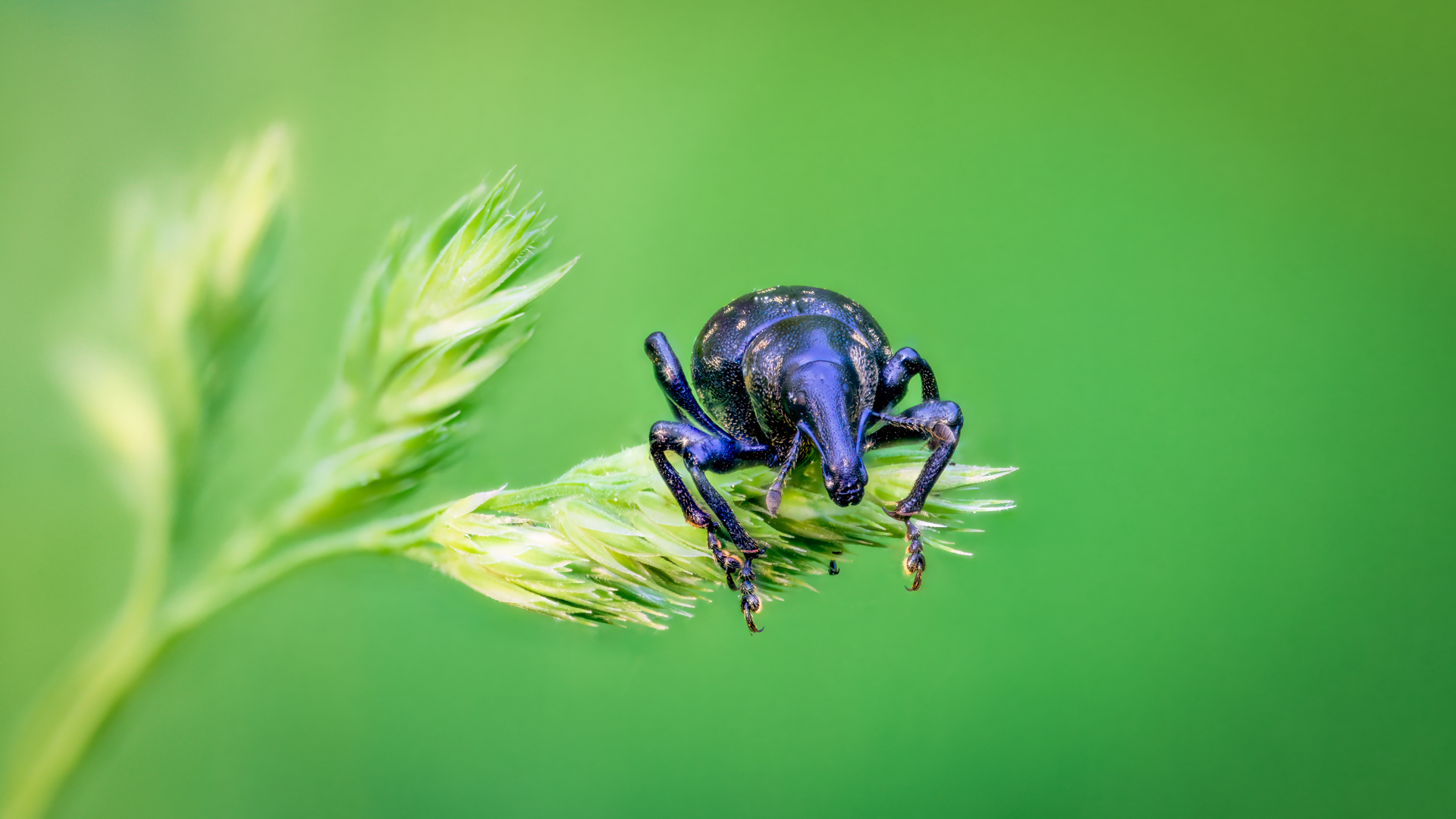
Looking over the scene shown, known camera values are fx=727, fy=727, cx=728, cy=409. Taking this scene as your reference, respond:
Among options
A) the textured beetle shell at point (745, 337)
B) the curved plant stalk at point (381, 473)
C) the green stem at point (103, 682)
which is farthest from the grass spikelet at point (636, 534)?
the green stem at point (103, 682)

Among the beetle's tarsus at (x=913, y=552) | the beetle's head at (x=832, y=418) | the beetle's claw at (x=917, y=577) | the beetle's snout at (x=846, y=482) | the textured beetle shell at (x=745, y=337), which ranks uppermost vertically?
the textured beetle shell at (x=745, y=337)

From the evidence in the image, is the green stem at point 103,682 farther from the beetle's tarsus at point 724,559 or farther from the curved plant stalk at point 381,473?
the beetle's tarsus at point 724,559

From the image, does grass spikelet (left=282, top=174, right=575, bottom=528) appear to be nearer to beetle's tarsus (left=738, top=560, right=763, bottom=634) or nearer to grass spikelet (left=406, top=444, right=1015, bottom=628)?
grass spikelet (left=406, top=444, right=1015, bottom=628)

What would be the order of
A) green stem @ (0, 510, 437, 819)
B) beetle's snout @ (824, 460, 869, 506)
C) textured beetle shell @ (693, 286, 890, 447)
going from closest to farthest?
beetle's snout @ (824, 460, 869, 506)
textured beetle shell @ (693, 286, 890, 447)
green stem @ (0, 510, 437, 819)

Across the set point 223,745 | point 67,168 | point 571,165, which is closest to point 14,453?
point 67,168

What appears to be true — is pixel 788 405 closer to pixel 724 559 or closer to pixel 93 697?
pixel 724 559

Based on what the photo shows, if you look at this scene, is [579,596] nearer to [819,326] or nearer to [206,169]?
[819,326]

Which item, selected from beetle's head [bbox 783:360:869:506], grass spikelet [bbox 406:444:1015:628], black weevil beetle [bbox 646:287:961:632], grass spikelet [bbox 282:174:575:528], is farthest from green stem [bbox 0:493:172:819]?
beetle's head [bbox 783:360:869:506]
